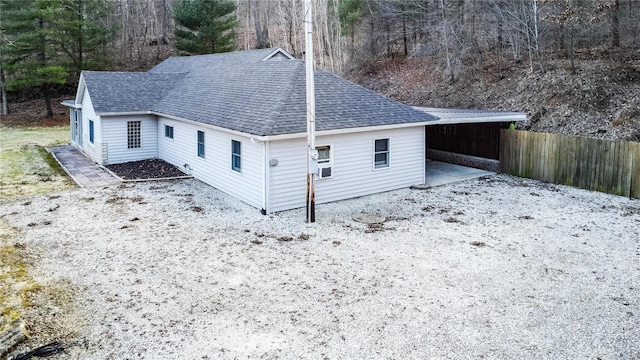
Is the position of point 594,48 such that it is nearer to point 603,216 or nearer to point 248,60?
point 603,216

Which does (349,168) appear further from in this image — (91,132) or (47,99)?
(47,99)

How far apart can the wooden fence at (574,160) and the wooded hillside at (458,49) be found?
446 centimetres

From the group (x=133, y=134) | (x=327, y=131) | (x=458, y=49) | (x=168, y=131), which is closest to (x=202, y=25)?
(x=458, y=49)

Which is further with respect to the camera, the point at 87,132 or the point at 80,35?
the point at 80,35

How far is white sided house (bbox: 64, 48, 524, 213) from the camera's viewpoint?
515 inches

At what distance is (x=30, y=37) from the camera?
99.9 ft

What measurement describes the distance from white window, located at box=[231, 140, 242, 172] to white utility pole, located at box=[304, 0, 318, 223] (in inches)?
111

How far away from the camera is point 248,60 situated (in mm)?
21375

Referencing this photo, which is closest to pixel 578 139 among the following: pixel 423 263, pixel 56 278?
pixel 423 263

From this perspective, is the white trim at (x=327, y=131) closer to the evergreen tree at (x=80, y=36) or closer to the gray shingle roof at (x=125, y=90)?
the gray shingle roof at (x=125, y=90)

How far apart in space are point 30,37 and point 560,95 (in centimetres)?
3017

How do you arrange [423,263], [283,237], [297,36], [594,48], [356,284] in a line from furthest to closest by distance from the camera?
1. [297,36]
2. [594,48]
3. [283,237]
4. [423,263]
5. [356,284]

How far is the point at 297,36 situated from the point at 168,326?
40.9 m

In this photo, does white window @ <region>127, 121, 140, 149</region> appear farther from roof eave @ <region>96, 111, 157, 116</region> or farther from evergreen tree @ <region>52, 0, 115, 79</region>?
evergreen tree @ <region>52, 0, 115, 79</region>
